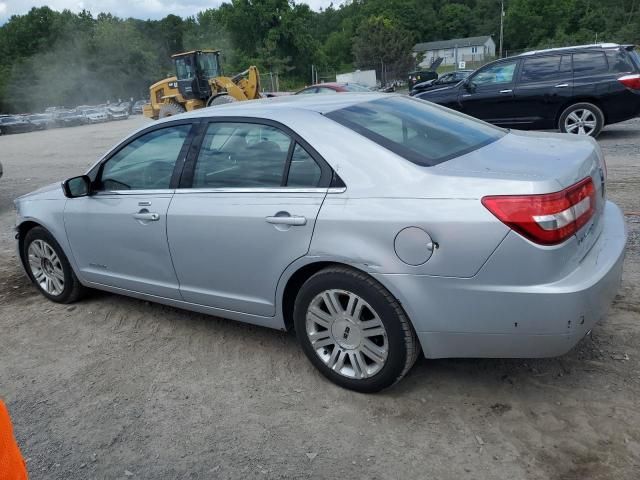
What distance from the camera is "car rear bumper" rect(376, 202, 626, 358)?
254 centimetres

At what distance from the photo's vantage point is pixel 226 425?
2.99m

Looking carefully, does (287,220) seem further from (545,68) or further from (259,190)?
(545,68)

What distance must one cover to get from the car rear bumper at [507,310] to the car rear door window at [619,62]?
27.3 ft

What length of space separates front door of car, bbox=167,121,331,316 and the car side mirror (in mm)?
935

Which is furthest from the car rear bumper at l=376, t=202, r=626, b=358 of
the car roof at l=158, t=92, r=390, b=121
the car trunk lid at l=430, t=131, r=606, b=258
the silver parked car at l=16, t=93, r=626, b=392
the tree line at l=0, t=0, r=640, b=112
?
the tree line at l=0, t=0, r=640, b=112

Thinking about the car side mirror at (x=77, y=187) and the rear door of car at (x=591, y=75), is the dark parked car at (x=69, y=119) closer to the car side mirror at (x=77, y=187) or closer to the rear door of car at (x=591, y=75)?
the rear door of car at (x=591, y=75)

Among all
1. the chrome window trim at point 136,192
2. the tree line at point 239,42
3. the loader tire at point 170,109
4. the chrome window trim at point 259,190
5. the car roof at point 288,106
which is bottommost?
the loader tire at point 170,109

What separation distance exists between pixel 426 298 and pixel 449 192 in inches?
20.1

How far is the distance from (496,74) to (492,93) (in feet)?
1.39

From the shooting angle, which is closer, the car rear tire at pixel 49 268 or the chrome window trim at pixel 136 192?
the chrome window trim at pixel 136 192

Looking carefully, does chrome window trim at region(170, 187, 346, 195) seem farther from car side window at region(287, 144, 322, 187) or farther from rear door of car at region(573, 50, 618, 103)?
rear door of car at region(573, 50, 618, 103)

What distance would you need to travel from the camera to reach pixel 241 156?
3.45 m

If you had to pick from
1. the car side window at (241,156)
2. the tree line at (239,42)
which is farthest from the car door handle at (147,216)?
the tree line at (239,42)

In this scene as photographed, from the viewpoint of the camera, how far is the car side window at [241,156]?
10.8 feet
